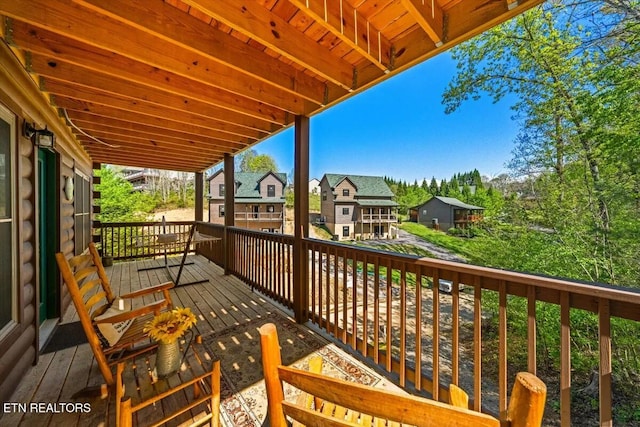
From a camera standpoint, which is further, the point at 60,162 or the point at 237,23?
the point at 60,162

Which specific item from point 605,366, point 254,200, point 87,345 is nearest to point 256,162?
point 254,200

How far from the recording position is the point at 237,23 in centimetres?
158

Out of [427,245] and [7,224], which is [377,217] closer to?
[427,245]

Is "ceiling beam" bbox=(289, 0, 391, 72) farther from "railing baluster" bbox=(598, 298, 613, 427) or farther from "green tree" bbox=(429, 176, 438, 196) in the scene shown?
"green tree" bbox=(429, 176, 438, 196)

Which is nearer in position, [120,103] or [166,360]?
[166,360]

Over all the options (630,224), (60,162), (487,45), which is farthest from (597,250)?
(60,162)

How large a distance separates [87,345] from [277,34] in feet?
10.8

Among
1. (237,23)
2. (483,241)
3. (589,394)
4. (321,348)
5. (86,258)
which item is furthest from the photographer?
(483,241)

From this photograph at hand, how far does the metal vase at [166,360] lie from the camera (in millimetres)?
1500

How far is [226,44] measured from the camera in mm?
1979

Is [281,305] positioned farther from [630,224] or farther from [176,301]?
[630,224]

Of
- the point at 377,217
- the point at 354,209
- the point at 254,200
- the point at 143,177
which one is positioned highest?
the point at 143,177

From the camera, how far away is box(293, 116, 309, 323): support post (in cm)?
297

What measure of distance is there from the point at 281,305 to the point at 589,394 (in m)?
5.50
